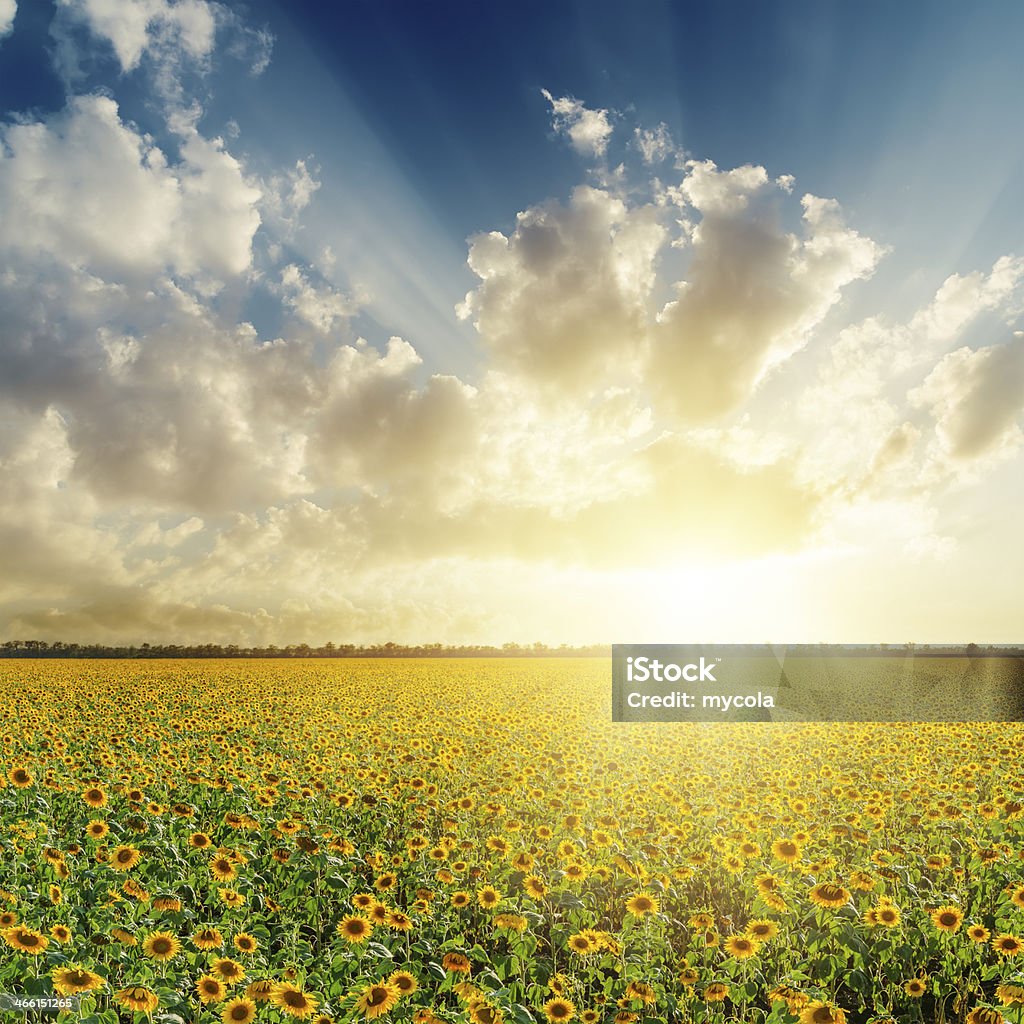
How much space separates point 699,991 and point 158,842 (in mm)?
6238

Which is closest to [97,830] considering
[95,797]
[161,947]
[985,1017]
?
[95,797]

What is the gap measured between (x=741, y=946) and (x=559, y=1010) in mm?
1785

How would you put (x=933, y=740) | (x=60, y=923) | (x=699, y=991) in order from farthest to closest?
(x=933, y=740)
(x=60, y=923)
(x=699, y=991)

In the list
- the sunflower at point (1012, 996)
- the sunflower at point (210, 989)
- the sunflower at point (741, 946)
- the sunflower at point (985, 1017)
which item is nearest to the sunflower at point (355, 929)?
the sunflower at point (210, 989)

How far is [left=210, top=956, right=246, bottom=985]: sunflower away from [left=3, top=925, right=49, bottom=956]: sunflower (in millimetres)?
1353

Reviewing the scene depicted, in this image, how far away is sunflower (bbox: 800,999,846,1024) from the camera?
506 cm

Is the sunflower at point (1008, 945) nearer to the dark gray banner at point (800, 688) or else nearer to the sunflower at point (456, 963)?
the sunflower at point (456, 963)

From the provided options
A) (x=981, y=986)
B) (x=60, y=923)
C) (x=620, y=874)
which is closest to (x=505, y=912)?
(x=620, y=874)

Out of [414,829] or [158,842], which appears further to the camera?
[414,829]

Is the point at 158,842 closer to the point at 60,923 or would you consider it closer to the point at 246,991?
the point at 60,923

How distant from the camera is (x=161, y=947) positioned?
5.59 meters

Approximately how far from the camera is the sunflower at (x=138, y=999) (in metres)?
4.79

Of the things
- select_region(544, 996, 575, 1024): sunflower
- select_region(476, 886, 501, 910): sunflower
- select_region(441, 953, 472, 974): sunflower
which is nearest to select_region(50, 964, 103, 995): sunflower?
select_region(441, 953, 472, 974): sunflower

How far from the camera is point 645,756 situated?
48.4ft
